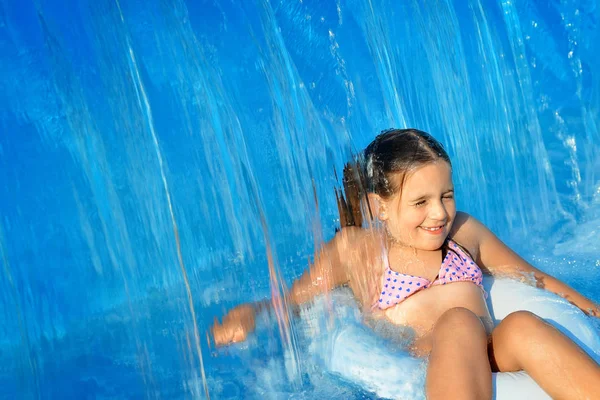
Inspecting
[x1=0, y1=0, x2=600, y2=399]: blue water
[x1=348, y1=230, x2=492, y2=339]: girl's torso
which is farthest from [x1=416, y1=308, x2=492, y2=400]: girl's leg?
[x1=0, y1=0, x2=600, y2=399]: blue water

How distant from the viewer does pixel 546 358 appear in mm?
1875

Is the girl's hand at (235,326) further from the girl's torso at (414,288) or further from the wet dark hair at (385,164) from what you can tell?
the wet dark hair at (385,164)

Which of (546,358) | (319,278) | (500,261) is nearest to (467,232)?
(500,261)

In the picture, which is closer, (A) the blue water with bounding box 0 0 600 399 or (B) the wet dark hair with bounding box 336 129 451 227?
(B) the wet dark hair with bounding box 336 129 451 227

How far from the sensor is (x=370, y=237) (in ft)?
8.54

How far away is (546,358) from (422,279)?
25.0 inches

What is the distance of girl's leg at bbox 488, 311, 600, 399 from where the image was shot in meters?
1.82

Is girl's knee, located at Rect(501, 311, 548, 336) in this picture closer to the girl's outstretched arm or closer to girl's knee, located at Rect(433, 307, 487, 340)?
girl's knee, located at Rect(433, 307, 487, 340)

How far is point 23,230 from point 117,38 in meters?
1.46

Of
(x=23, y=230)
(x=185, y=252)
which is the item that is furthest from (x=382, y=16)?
(x=23, y=230)

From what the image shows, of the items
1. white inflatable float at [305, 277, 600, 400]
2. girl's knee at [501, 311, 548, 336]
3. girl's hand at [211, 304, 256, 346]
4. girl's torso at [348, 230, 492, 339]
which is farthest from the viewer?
girl's hand at [211, 304, 256, 346]

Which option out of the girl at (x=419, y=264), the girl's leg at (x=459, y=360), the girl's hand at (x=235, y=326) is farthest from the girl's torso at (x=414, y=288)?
the girl's hand at (x=235, y=326)

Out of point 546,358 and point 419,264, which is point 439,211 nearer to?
point 419,264

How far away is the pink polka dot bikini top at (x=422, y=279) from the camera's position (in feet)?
8.03
